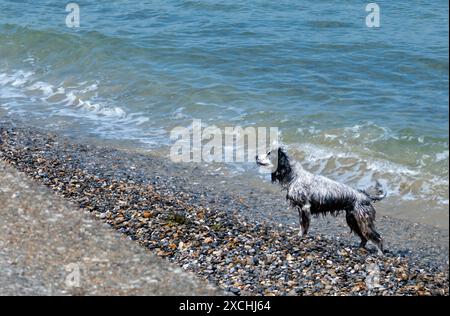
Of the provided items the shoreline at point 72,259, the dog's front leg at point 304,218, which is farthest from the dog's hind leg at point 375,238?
the shoreline at point 72,259

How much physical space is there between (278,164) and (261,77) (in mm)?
9186

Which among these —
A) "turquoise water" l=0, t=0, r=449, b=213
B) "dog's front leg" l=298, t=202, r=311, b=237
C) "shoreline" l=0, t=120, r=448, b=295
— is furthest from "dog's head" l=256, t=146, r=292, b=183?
"turquoise water" l=0, t=0, r=449, b=213

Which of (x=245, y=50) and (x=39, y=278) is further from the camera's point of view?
(x=245, y=50)

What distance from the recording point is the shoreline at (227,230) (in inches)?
372

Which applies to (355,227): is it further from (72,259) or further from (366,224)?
(72,259)

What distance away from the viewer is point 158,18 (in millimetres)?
25781

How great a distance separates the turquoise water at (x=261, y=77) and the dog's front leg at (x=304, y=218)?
123 inches

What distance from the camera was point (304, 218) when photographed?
10852mm

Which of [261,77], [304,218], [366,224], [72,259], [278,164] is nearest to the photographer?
[72,259]

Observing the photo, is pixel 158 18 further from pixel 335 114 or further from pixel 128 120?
pixel 335 114

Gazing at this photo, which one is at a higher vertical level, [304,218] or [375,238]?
[304,218]

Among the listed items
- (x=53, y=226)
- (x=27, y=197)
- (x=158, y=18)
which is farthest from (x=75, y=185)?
(x=158, y=18)

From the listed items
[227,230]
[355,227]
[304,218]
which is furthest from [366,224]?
[227,230]

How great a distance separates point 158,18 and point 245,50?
505 centimetres
